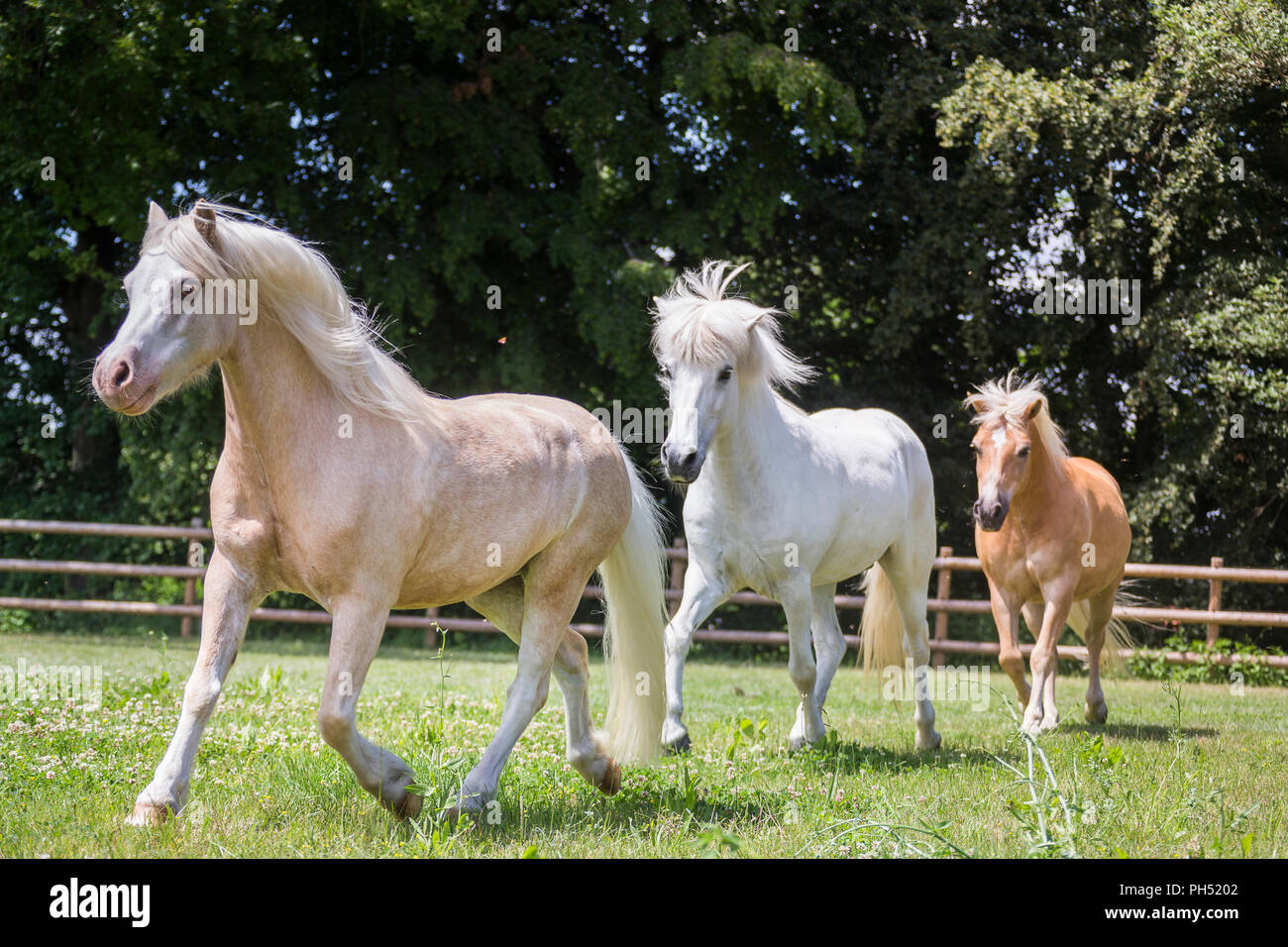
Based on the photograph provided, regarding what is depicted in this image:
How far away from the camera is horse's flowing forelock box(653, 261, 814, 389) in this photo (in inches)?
229

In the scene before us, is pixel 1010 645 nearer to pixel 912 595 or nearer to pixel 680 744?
pixel 912 595

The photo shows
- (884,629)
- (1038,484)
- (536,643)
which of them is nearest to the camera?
(536,643)

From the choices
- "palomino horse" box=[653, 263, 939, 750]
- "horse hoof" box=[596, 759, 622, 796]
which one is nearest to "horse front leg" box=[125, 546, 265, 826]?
"horse hoof" box=[596, 759, 622, 796]

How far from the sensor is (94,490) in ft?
53.6

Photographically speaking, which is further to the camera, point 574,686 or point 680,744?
point 680,744

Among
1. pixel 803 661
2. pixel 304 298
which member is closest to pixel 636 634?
pixel 803 661

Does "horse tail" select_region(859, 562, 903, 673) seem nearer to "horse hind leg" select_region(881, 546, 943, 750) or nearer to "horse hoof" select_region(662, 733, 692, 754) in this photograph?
"horse hind leg" select_region(881, 546, 943, 750)

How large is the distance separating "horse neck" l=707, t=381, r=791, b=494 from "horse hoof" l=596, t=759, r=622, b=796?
2.19 meters

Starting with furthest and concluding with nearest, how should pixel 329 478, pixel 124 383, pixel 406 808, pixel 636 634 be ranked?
pixel 636 634
pixel 406 808
pixel 329 478
pixel 124 383

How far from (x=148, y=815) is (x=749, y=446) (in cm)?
380

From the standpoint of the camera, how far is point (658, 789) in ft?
15.7

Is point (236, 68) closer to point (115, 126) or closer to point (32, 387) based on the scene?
point (115, 126)

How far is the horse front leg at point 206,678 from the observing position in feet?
12.1
